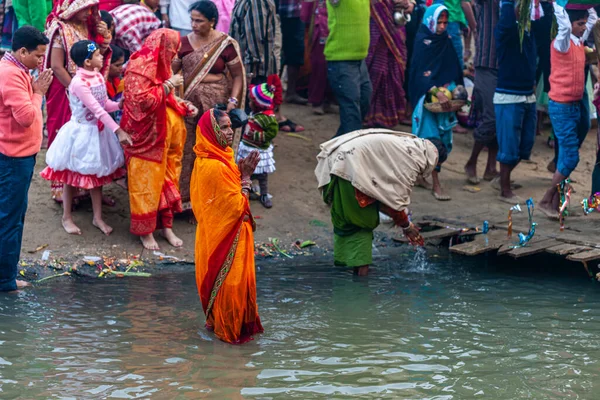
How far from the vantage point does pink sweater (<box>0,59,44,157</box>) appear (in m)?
6.86

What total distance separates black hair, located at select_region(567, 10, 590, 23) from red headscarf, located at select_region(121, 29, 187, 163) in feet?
12.8

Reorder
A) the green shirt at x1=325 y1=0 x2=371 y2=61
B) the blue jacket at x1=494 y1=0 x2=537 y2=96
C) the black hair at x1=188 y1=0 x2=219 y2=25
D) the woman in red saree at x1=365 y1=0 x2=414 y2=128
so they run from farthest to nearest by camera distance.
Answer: the woman in red saree at x1=365 y1=0 x2=414 y2=128
the green shirt at x1=325 y1=0 x2=371 y2=61
the blue jacket at x1=494 y1=0 x2=537 y2=96
the black hair at x1=188 y1=0 x2=219 y2=25

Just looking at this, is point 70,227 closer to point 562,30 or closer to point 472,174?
point 472,174

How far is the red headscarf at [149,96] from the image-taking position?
8133 millimetres

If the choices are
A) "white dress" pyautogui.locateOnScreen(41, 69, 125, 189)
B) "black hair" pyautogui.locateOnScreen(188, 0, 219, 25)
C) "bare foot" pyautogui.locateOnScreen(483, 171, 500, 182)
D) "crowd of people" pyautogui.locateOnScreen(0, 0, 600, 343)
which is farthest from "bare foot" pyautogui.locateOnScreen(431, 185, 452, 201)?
"white dress" pyautogui.locateOnScreen(41, 69, 125, 189)

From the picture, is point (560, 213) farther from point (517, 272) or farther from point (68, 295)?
point (68, 295)

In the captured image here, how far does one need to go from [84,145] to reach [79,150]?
0.21 feet

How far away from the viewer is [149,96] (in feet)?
26.6

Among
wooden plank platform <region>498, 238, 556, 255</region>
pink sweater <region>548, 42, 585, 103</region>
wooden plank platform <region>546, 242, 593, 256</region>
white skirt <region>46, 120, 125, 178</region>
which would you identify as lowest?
wooden plank platform <region>498, 238, 556, 255</region>

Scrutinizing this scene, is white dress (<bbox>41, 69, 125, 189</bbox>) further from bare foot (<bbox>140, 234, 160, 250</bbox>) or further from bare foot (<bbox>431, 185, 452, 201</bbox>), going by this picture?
bare foot (<bbox>431, 185, 452, 201</bbox>)

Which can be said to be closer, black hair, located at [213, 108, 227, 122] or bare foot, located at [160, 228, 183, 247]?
black hair, located at [213, 108, 227, 122]

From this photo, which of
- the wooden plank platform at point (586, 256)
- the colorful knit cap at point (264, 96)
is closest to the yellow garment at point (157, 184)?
the colorful knit cap at point (264, 96)

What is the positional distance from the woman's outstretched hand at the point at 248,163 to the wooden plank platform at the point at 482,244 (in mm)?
2749

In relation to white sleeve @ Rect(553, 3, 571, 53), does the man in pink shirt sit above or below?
below
